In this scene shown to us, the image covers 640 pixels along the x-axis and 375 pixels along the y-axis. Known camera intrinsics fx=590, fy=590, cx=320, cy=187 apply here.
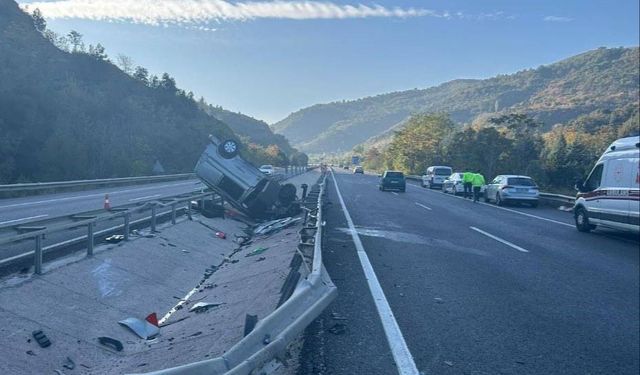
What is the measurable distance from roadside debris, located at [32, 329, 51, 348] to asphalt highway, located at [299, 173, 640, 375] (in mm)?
2718

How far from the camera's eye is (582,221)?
671 inches

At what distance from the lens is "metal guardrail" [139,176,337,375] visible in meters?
3.50

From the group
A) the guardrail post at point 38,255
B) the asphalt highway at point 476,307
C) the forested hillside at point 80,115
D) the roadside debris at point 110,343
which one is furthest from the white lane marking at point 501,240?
the forested hillside at point 80,115

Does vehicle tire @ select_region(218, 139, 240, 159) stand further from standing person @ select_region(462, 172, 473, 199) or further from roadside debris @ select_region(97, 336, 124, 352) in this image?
standing person @ select_region(462, 172, 473, 199)

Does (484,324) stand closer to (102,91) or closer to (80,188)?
(80,188)

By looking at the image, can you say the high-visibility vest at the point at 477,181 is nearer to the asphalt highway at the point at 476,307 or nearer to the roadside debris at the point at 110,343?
the asphalt highway at the point at 476,307

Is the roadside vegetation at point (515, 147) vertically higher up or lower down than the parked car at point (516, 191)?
higher up

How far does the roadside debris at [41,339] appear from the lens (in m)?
6.07

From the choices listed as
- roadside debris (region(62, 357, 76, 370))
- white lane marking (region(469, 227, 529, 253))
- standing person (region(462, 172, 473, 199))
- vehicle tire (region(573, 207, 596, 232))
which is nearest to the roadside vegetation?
vehicle tire (region(573, 207, 596, 232))

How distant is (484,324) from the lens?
670 cm

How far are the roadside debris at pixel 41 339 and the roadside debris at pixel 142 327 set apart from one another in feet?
4.28

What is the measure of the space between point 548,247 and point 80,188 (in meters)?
25.9


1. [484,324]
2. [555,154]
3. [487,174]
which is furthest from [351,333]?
[487,174]

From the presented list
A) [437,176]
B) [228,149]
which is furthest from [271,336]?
[437,176]
